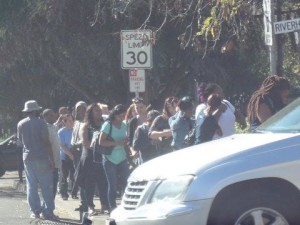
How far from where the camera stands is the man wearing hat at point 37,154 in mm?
14742

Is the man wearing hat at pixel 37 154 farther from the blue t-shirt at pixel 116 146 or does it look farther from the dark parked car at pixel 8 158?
the dark parked car at pixel 8 158

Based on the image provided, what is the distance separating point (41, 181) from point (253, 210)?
22.9 feet

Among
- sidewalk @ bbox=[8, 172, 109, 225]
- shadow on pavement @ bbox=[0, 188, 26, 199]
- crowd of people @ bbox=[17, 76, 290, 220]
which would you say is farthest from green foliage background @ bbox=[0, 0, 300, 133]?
crowd of people @ bbox=[17, 76, 290, 220]

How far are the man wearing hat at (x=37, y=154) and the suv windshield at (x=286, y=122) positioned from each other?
5.72 m

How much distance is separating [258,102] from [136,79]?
18.9 feet

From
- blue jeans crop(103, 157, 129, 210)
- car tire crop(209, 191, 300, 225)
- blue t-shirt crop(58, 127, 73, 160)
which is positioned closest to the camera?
car tire crop(209, 191, 300, 225)

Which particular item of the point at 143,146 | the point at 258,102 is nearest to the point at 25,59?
the point at 143,146

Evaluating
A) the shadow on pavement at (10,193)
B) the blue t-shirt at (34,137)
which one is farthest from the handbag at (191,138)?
the shadow on pavement at (10,193)

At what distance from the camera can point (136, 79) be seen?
55.4ft

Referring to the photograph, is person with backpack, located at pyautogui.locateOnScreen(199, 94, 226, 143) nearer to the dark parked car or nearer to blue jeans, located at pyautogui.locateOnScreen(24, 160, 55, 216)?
blue jeans, located at pyautogui.locateOnScreen(24, 160, 55, 216)

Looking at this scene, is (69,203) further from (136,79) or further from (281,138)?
(281,138)

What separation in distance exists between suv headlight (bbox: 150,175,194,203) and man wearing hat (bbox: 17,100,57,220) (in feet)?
20.6

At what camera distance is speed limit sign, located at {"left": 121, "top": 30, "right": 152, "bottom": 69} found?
1595 centimetres

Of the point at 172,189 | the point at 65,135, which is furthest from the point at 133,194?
the point at 65,135
